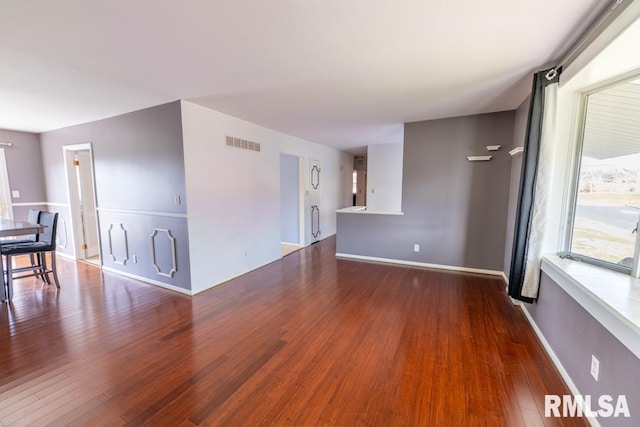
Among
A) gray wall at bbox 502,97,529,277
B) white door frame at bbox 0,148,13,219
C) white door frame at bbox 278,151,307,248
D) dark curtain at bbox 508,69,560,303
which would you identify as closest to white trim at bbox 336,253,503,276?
gray wall at bbox 502,97,529,277

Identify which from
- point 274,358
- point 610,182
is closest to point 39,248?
point 274,358

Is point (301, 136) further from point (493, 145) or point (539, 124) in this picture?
point (539, 124)

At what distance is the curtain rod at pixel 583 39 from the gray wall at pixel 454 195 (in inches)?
62.7

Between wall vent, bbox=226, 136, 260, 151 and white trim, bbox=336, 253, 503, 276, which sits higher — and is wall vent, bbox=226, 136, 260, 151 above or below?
above

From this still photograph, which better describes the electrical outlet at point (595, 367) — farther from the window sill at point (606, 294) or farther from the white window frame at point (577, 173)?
the white window frame at point (577, 173)

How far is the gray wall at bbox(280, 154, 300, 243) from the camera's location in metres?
5.89

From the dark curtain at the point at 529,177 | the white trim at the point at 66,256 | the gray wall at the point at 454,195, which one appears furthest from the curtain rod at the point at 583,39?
the white trim at the point at 66,256

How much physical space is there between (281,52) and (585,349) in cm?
294

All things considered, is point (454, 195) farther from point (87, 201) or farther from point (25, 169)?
point (25, 169)

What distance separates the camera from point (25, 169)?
5.03 metres

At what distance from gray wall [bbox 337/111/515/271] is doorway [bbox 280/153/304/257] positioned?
2.10 m

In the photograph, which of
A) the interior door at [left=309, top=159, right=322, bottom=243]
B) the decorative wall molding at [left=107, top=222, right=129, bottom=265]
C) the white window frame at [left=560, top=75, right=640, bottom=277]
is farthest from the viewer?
the interior door at [left=309, top=159, right=322, bottom=243]

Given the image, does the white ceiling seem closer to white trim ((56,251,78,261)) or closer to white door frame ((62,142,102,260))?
white door frame ((62,142,102,260))

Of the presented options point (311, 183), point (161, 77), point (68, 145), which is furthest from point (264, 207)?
point (68, 145)
